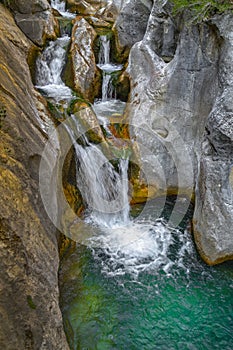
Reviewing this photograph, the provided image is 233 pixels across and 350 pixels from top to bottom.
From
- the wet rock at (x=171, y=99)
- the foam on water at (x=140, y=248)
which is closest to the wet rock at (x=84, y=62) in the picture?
the wet rock at (x=171, y=99)

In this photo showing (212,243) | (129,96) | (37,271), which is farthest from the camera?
(129,96)

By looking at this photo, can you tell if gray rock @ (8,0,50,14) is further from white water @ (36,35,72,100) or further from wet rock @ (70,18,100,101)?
wet rock @ (70,18,100,101)

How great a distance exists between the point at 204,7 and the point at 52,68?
5.96 m

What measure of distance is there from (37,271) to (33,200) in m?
1.06

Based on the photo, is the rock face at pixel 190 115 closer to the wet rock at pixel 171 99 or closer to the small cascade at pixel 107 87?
the wet rock at pixel 171 99

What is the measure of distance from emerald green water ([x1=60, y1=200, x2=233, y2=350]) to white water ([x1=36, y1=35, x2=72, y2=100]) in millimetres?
5535

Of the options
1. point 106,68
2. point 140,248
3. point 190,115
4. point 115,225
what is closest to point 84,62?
point 106,68

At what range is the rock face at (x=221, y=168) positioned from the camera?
5.86 metres

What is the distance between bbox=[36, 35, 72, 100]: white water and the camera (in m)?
9.41

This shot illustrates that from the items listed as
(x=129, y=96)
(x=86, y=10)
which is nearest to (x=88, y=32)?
(x=129, y=96)

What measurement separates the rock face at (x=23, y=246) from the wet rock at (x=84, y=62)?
4980 mm

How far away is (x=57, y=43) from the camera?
10.6m

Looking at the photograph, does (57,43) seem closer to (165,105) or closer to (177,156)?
(165,105)

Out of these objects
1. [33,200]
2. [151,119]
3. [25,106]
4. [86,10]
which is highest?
[86,10]
